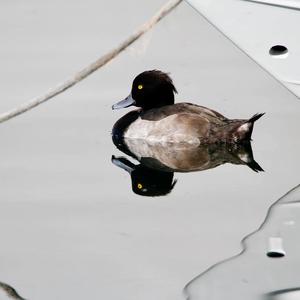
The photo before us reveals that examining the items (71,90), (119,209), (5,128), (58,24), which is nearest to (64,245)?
(119,209)

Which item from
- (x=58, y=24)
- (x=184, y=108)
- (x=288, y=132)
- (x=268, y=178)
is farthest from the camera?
(x=58, y=24)

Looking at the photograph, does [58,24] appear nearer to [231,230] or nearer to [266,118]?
[266,118]

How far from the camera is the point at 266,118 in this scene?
870 cm

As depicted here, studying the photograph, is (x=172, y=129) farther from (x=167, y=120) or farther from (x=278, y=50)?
(x=278, y=50)

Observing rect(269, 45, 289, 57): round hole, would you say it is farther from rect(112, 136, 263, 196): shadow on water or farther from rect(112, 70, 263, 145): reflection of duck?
rect(112, 70, 263, 145): reflection of duck

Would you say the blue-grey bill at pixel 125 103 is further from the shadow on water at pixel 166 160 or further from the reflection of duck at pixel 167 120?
the shadow on water at pixel 166 160

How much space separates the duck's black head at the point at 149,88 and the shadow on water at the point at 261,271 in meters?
2.75

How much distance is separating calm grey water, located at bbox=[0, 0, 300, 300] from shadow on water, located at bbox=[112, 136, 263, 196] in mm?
94

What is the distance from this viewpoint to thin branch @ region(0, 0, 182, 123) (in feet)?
25.9

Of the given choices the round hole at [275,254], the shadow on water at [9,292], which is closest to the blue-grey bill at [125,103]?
the round hole at [275,254]

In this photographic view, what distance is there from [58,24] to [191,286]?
16.4 feet

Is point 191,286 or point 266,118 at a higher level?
point 191,286

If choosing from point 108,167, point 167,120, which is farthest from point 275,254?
point 167,120

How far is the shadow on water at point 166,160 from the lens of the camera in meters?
7.89
